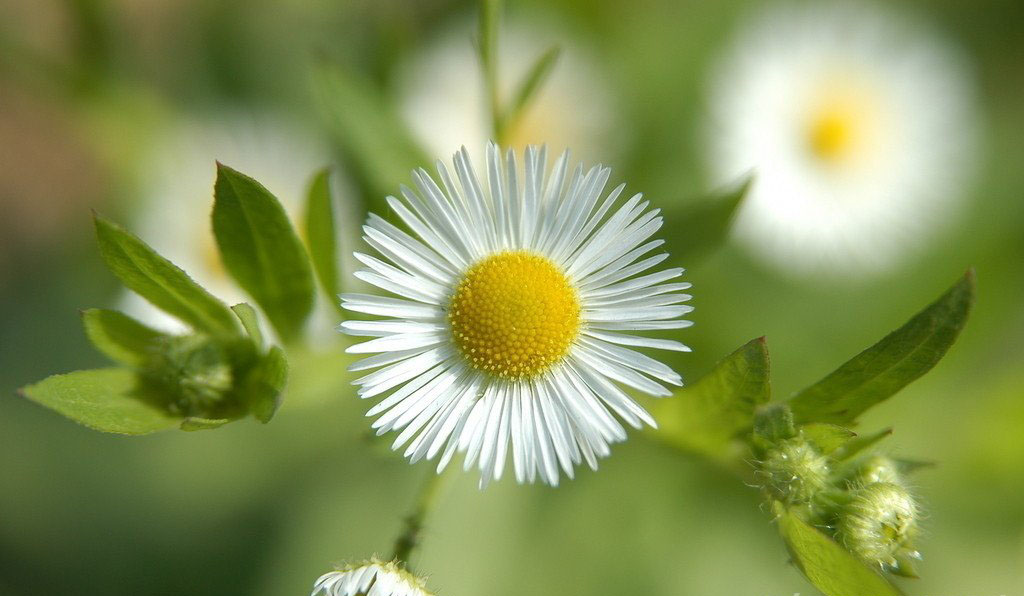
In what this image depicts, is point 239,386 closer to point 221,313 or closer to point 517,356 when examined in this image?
point 221,313

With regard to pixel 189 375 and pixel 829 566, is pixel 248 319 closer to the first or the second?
pixel 189 375

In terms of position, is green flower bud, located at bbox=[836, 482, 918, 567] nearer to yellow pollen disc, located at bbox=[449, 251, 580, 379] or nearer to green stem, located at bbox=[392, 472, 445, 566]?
yellow pollen disc, located at bbox=[449, 251, 580, 379]

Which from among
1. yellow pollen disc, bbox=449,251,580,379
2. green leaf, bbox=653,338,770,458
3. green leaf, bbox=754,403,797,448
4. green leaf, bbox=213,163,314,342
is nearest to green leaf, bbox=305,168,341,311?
green leaf, bbox=213,163,314,342

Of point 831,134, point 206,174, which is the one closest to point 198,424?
point 206,174

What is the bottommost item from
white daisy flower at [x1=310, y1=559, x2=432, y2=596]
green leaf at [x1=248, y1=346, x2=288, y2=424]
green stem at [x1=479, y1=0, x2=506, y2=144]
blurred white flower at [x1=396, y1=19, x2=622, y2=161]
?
white daisy flower at [x1=310, y1=559, x2=432, y2=596]

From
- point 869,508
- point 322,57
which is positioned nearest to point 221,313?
point 322,57
